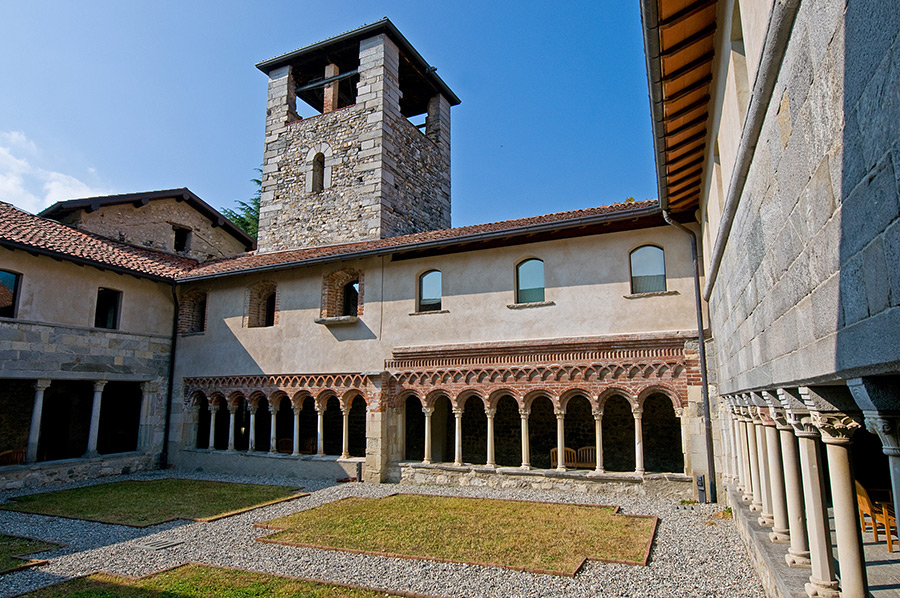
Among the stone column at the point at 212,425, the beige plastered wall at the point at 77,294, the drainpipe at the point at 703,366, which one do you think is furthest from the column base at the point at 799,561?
the beige plastered wall at the point at 77,294

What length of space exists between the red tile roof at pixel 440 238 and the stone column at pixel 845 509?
766cm

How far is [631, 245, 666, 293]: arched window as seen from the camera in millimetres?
11180

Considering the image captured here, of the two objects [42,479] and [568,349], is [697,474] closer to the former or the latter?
[568,349]

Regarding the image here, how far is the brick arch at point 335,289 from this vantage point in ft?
47.5

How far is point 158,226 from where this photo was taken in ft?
63.8

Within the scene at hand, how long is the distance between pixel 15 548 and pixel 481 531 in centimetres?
625

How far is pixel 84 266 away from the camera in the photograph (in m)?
14.7

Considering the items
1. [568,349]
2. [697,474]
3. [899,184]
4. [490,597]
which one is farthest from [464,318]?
[899,184]

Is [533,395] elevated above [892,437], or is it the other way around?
[533,395]

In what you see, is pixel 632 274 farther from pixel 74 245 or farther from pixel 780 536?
pixel 74 245

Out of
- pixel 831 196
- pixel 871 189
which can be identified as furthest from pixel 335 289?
pixel 871 189

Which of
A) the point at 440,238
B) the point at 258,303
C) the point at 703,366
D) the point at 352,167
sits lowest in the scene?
the point at 703,366

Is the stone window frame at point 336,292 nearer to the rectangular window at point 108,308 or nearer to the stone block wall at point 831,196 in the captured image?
the rectangular window at point 108,308

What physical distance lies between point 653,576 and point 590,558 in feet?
2.61
